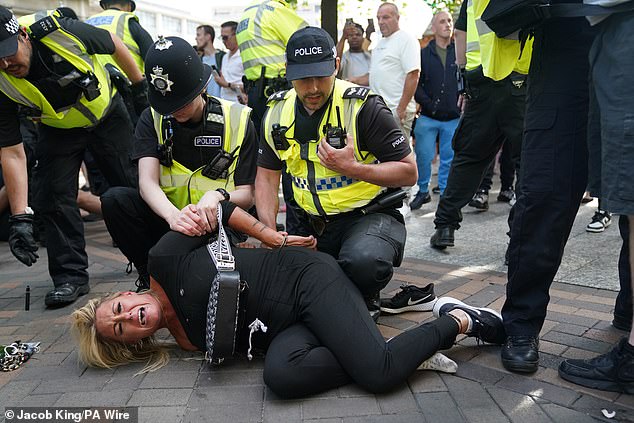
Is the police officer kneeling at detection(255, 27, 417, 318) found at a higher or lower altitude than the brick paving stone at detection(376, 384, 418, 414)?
higher

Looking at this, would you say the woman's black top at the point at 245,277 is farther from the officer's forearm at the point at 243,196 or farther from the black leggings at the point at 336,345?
the officer's forearm at the point at 243,196

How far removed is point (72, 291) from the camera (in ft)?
11.9

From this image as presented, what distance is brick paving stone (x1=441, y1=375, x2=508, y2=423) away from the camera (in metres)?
2.05

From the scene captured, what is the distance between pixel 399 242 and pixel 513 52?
105 cm

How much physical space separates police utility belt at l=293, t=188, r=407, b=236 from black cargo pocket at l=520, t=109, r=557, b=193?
80 centimetres

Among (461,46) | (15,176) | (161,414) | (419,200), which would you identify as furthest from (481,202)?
(161,414)

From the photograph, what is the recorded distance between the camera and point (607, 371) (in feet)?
7.18

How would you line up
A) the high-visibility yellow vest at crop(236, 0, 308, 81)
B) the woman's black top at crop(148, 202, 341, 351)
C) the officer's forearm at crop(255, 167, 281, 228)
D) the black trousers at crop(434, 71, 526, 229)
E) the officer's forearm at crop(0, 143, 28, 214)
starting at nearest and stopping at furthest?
the woman's black top at crop(148, 202, 341, 351) → the officer's forearm at crop(255, 167, 281, 228) → the officer's forearm at crop(0, 143, 28, 214) → the black trousers at crop(434, 71, 526, 229) → the high-visibility yellow vest at crop(236, 0, 308, 81)

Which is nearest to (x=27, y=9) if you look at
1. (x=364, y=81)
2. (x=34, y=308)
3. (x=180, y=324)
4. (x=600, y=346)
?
(x=364, y=81)

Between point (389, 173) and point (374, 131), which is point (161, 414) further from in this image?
point (374, 131)

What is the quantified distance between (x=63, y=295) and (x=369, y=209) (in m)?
2.01

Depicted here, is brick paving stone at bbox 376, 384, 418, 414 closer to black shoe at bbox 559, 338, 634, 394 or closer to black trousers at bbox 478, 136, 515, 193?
black shoe at bbox 559, 338, 634, 394

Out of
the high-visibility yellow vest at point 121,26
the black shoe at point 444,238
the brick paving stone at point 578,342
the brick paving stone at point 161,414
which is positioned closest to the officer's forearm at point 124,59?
the high-visibility yellow vest at point 121,26

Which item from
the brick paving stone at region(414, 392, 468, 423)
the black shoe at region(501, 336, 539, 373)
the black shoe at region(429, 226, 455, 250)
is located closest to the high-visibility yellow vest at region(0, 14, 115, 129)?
the black shoe at region(429, 226, 455, 250)
